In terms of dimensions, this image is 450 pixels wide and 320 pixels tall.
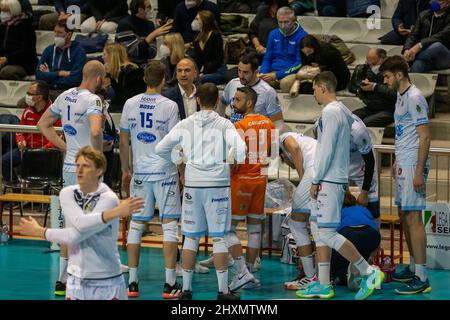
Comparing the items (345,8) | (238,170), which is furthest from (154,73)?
(345,8)

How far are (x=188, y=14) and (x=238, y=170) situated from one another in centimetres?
552

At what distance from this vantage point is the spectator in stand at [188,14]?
53.8ft

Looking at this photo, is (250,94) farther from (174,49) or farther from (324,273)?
(174,49)

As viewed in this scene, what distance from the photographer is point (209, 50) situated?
49.9ft

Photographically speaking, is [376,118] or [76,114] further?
[376,118]

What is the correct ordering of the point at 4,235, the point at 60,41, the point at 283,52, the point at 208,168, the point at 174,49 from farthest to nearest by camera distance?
the point at 60,41 < the point at 283,52 < the point at 4,235 < the point at 174,49 < the point at 208,168

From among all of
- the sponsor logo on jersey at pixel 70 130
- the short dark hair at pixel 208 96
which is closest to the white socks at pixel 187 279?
the short dark hair at pixel 208 96

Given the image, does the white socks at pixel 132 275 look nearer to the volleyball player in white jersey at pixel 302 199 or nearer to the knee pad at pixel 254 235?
the knee pad at pixel 254 235

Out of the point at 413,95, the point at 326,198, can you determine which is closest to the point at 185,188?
the point at 326,198

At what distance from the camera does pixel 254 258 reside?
11.9 m

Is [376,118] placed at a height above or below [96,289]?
above

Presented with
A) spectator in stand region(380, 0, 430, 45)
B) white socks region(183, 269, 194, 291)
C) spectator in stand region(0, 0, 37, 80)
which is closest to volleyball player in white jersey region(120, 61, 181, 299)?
white socks region(183, 269, 194, 291)

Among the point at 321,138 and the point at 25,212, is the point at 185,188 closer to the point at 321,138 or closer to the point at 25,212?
the point at 321,138

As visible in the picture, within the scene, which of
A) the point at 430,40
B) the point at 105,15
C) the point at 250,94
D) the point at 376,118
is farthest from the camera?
the point at 105,15
